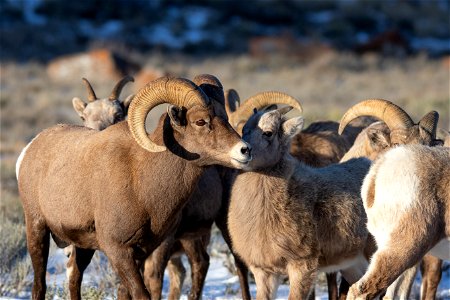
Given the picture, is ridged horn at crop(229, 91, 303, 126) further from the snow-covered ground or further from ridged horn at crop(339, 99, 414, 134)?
the snow-covered ground

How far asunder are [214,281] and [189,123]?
342 centimetres

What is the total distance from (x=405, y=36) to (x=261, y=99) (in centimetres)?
3497

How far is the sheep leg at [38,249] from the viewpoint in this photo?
7902 mm

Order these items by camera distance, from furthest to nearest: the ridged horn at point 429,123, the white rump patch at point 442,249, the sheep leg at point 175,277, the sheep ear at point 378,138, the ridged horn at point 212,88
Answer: the sheep leg at point 175,277
the sheep ear at point 378,138
the ridged horn at point 429,123
the ridged horn at point 212,88
the white rump patch at point 442,249

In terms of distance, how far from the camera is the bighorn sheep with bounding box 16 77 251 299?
6918 mm

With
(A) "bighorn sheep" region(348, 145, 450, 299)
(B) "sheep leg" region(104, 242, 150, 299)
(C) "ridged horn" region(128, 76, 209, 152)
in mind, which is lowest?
(B) "sheep leg" region(104, 242, 150, 299)

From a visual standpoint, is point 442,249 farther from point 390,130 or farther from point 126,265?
point 126,265

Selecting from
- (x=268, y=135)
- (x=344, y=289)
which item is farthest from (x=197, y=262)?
(x=268, y=135)

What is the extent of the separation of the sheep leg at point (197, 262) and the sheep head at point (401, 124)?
1.76 meters

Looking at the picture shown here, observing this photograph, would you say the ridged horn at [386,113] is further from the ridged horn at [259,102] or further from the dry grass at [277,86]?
the dry grass at [277,86]

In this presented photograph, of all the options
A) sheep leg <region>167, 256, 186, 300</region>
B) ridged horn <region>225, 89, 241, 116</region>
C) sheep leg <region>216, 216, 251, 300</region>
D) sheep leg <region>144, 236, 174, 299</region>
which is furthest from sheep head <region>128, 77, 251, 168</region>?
ridged horn <region>225, 89, 241, 116</region>

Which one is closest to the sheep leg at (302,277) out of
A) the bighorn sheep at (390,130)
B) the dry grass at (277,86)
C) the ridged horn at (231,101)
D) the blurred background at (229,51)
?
the bighorn sheep at (390,130)

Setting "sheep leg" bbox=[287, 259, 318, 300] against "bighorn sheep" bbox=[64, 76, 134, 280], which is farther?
"bighorn sheep" bbox=[64, 76, 134, 280]

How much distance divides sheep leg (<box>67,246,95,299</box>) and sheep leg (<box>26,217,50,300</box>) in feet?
0.95
